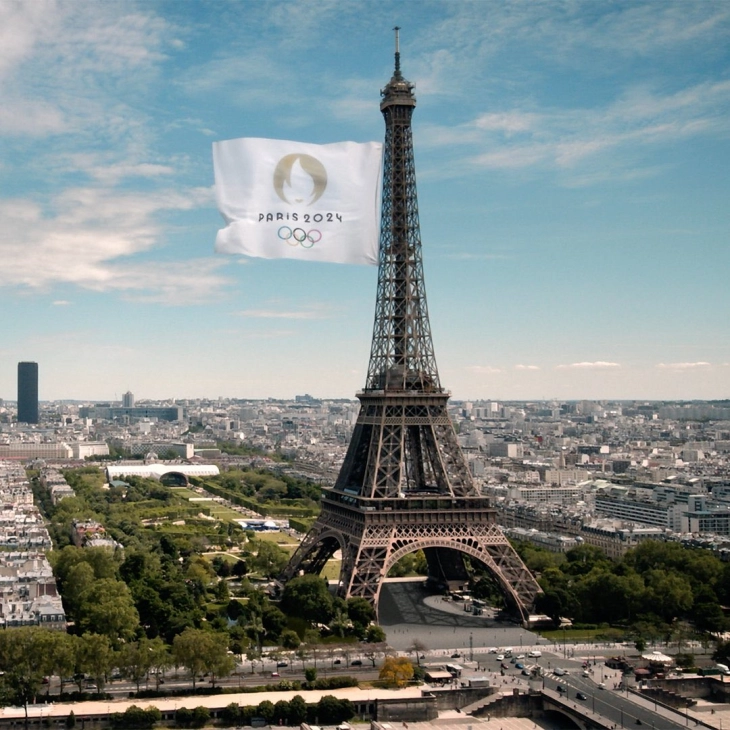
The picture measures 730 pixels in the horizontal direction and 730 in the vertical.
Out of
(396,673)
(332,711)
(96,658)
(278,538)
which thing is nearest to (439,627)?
(396,673)

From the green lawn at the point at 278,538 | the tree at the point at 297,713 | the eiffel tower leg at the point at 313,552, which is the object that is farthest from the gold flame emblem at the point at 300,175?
the green lawn at the point at 278,538

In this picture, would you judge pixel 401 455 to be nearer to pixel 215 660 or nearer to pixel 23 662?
pixel 215 660

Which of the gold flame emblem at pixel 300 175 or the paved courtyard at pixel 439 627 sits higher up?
the gold flame emblem at pixel 300 175

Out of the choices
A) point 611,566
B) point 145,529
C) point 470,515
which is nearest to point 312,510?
point 145,529

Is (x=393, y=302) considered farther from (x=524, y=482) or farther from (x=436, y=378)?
(x=524, y=482)

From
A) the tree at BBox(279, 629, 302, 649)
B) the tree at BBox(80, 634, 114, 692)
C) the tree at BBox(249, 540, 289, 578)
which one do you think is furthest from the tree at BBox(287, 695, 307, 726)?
the tree at BBox(249, 540, 289, 578)

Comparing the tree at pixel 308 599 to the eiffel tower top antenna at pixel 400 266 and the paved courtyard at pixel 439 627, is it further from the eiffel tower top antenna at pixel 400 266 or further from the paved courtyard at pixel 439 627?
the eiffel tower top antenna at pixel 400 266
